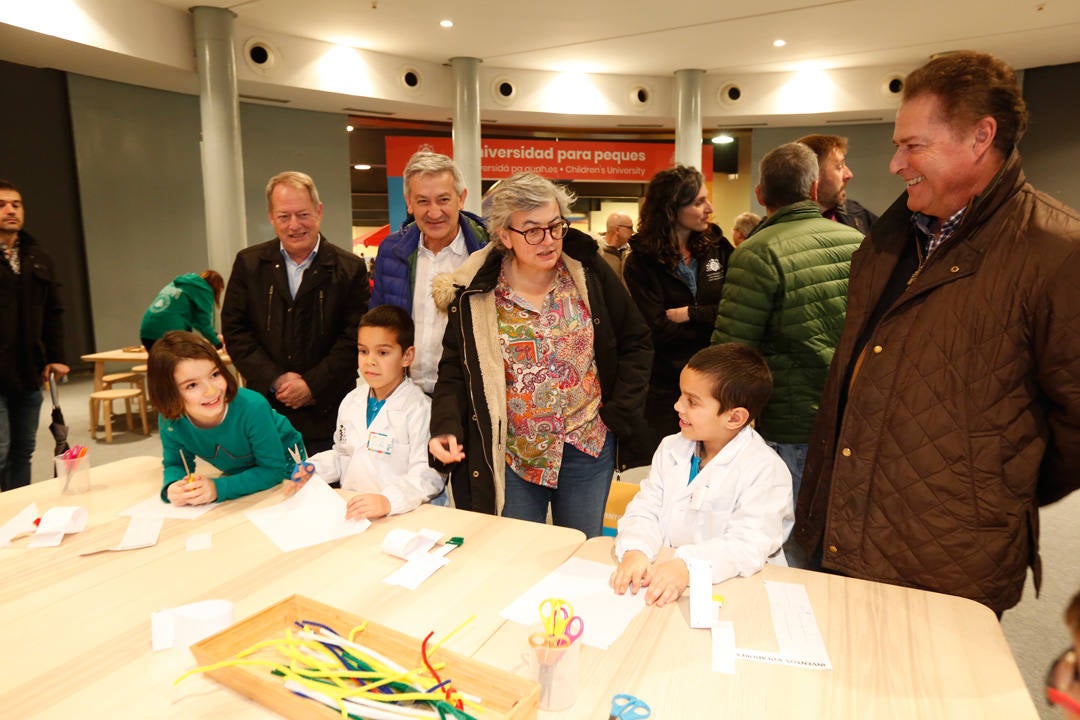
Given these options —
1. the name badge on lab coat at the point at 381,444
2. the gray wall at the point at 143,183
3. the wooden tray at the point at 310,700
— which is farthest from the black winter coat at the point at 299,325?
the gray wall at the point at 143,183

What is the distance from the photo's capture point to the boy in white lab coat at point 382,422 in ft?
7.00

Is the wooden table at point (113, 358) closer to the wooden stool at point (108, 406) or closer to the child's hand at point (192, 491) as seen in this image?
the wooden stool at point (108, 406)

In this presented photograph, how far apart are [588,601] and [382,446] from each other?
99 cm

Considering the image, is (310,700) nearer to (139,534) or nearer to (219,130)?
(139,534)

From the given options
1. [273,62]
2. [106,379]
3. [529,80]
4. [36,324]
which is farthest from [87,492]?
[529,80]

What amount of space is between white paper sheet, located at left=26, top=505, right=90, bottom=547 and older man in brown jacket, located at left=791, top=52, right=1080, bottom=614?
190 cm

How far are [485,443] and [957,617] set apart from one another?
49.2 inches

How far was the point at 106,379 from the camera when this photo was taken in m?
5.78

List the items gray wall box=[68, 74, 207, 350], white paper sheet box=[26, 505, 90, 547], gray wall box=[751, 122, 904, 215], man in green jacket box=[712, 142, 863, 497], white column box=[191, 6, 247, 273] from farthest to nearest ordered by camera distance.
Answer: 1. gray wall box=[751, 122, 904, 215]
2. gray wall box=[68, 74, 207, 350]
3. white column box=[191, 6, 247, 273]
4. man in green jacket box=[712, 142, 863, 497]
5. white paper sheet box=[26, 505, 90, 547]

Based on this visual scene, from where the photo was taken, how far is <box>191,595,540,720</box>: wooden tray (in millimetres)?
1008

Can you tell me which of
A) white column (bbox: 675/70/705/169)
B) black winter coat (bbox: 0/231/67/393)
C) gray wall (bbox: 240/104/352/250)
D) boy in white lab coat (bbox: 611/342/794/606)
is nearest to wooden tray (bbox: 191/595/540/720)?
boy in white lab coat (bbox: 611/342/794/606)

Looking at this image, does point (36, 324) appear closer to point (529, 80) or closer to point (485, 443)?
point (485, 443)

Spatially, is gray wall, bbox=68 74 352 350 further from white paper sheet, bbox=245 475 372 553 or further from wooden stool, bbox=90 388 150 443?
white paper sheet, bbox=245 475 372 553

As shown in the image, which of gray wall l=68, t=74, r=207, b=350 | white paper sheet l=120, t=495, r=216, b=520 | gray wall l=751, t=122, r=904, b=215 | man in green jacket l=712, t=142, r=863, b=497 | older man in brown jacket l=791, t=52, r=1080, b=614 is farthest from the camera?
gray wall l=751, t=122, r=904, b=215
